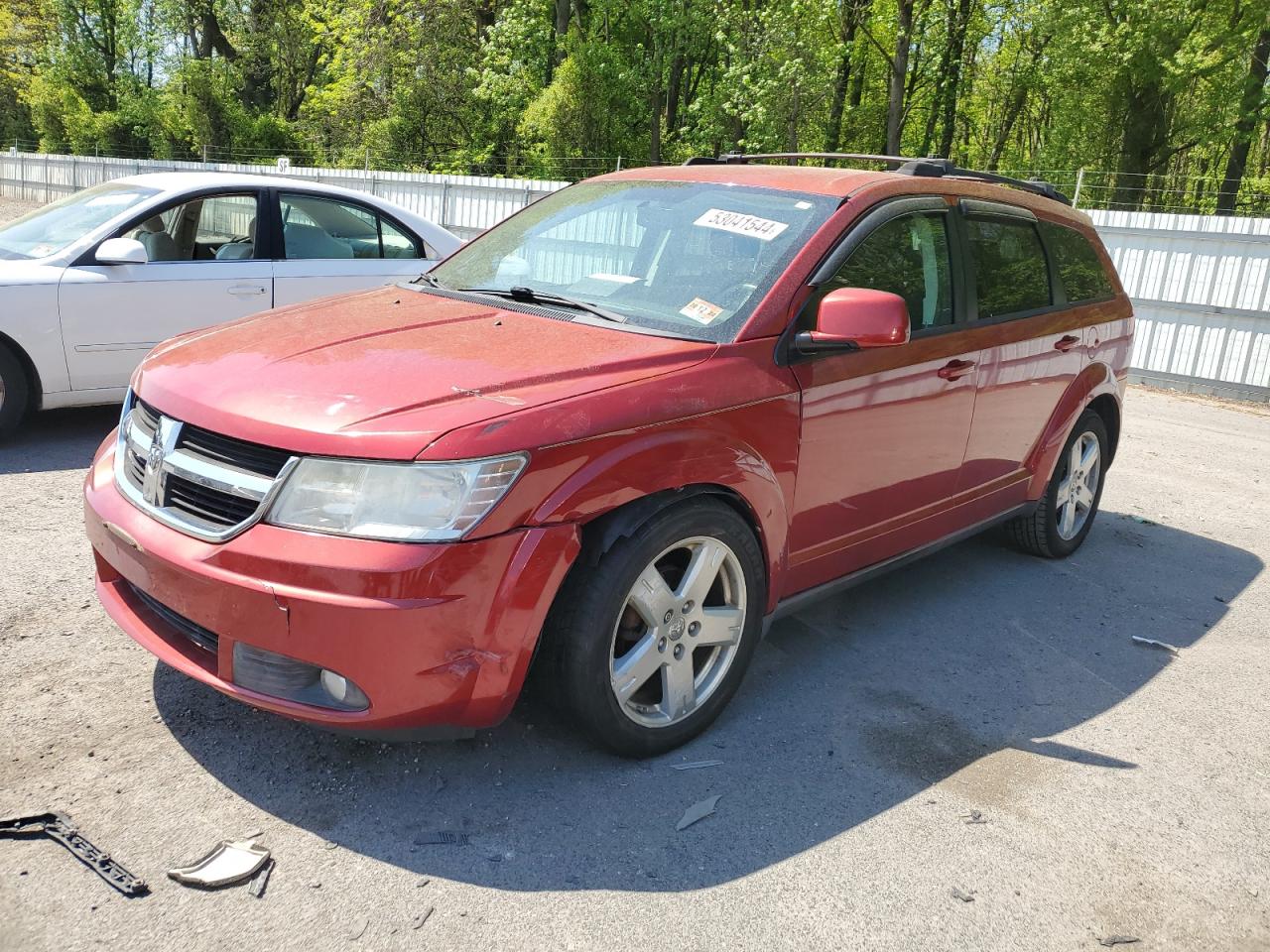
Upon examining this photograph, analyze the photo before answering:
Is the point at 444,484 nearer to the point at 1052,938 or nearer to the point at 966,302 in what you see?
the point at 1052,938

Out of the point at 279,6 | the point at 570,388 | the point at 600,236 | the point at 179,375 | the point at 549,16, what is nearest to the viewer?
the point at 570,388

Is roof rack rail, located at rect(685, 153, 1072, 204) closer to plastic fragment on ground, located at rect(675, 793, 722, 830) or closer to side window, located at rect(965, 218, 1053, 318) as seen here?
side window, located at rect(965, 218, 1053, 318)

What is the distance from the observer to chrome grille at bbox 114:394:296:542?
279cm

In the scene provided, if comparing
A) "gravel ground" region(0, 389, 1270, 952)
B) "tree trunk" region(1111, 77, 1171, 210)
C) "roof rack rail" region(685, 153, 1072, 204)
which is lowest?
"gravel ground" region(0, 389, 1270, 952)

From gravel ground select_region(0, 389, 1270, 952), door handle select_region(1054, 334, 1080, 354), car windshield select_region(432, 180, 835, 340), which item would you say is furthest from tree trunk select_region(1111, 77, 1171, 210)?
gravel ground select_region(0, 389, 1270, 952)

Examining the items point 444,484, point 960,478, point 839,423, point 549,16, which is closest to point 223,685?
point 444,484

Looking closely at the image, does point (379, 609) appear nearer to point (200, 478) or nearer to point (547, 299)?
point (200, 478)

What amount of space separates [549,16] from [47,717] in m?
31.3

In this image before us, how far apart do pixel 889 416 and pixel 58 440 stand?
195 inches

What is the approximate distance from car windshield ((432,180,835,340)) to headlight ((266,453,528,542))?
101 cm

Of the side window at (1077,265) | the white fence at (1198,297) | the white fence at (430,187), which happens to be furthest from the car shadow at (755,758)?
the white fence at (430,187)

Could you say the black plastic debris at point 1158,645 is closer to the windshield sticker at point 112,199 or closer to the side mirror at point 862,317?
the side mirror at point 862,317

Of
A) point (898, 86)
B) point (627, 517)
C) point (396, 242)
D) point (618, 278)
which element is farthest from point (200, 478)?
point (898, 86)

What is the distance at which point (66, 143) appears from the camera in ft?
145
